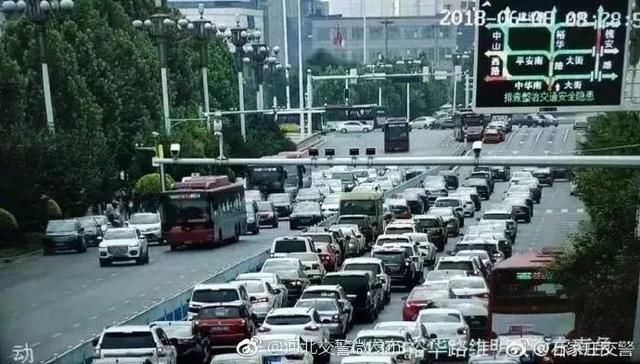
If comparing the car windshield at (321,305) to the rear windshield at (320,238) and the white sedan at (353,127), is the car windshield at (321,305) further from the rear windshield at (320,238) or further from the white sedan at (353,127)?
the rear windshield at (320,238)

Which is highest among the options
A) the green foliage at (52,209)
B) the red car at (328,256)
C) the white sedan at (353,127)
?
the white sedan at (353,127)

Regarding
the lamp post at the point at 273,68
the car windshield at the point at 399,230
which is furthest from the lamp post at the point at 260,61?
the car windshield at the point at 399,230

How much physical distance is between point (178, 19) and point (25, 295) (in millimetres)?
3497

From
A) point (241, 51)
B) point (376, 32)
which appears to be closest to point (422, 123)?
point (376, 32)

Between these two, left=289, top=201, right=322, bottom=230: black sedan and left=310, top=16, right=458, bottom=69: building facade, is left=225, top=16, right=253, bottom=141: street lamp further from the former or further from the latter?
left=289, top=201, right=322, bottom=230: black sedan

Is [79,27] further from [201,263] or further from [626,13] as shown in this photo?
[626,13]

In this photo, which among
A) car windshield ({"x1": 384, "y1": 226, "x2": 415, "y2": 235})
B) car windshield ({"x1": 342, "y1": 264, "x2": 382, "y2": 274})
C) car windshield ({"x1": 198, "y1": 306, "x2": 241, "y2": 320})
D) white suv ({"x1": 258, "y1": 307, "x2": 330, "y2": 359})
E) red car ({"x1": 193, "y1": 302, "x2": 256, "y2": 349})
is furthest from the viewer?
car windshield ({"x1": 384, "y1": 226, "x2": 415, "y2": 235})

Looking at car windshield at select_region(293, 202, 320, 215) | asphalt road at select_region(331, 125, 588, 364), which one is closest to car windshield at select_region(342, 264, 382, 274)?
asphalt road at select_region(331, 125, 588, 364)

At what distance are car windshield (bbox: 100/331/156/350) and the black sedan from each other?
6.18 meters

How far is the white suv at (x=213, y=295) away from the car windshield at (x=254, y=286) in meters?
0.45

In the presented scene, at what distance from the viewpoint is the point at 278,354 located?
23.9ft

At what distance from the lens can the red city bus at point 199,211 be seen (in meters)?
11.8

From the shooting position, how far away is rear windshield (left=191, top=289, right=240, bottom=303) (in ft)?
28.7

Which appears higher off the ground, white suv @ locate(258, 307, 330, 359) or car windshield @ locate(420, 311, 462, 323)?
car windshield @ locate(420, 311, 462, 323)
